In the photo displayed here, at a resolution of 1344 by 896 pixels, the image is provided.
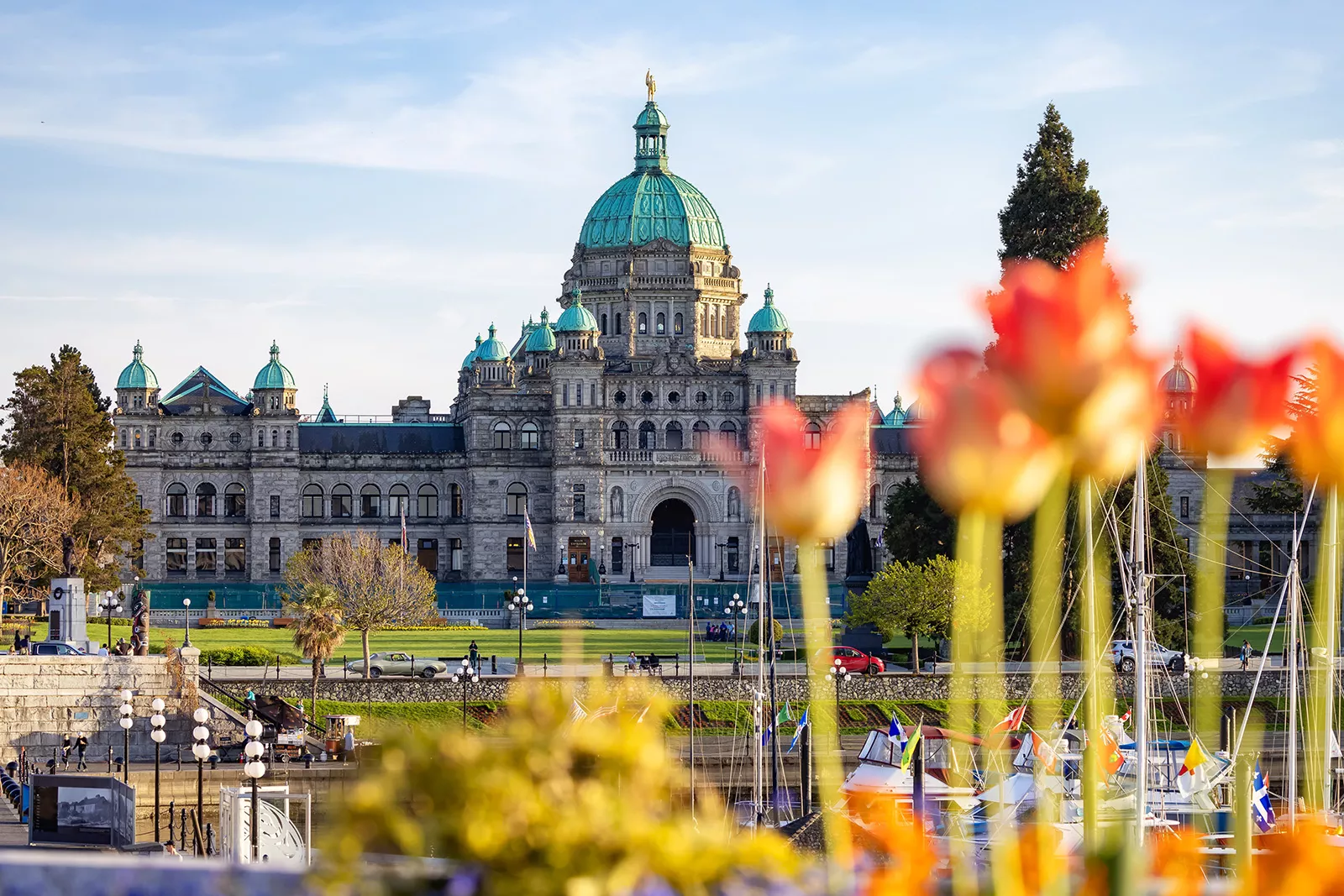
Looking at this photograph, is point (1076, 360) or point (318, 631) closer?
point (1076, 360)

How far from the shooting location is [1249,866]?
256 inches

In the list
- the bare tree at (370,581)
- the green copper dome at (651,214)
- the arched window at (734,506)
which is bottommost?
the bare tree at (370,581)

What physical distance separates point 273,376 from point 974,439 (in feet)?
A: 336

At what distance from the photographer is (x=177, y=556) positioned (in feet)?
343

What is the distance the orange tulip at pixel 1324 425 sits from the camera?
4934 millimetres

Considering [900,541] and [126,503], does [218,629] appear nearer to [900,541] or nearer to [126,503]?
[126,503]

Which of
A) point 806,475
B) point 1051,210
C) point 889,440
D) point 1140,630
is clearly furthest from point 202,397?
point 806,475

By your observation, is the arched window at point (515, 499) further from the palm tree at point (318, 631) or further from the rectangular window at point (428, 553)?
the palm tree at point (318, 631)

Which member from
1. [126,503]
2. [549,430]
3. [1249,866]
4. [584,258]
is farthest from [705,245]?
[1249,866]

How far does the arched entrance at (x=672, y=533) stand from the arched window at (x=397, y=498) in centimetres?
1388

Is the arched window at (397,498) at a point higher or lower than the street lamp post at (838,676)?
higher

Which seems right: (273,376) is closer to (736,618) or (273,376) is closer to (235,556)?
(235,556)

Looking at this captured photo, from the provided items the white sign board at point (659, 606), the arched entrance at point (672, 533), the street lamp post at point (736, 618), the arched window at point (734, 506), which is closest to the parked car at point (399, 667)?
the street lamp post at point (736, 618)

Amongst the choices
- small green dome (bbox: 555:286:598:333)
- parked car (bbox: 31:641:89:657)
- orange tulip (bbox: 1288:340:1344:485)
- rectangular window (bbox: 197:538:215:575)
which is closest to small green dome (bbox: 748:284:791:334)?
small green dome (bbox: 555:286:598:333)
